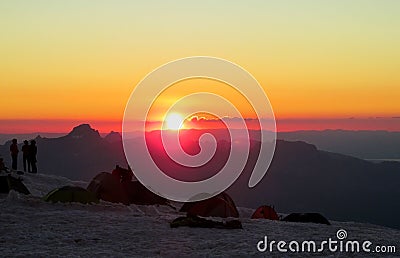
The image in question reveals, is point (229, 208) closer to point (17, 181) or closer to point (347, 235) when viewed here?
point (347, 235)

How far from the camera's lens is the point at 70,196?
26.5 meters

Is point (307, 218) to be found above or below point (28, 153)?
below

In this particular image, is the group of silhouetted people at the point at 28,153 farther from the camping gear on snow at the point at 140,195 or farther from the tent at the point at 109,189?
the camping gear on snow at the point at 140,195

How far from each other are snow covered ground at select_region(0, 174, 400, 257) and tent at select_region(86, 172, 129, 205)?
16.0ft

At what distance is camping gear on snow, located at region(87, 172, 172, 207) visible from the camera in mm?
30969

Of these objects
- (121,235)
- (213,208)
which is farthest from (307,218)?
(121,235)

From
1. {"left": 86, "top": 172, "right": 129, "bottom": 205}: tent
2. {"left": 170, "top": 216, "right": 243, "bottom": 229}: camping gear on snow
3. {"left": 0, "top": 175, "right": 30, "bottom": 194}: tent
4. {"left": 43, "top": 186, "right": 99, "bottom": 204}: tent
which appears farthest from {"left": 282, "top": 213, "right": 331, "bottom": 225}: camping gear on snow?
{"left": 0, "top": 175, "right": 30, "bottom": 194}: tent

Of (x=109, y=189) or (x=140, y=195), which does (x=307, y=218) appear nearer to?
(x=140, y=195)

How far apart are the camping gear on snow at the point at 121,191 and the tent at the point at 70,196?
3675 millimetres

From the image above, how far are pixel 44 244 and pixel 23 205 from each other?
28.5ft

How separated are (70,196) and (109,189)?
478 cm

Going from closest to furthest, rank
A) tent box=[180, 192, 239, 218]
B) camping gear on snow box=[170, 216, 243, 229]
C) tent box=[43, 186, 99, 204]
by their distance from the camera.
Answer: camping gear on snow box=[170, 216, 243, 229] < tent box=[43, 186, 99, 204] < tent box=[180, 192, 239, 218]

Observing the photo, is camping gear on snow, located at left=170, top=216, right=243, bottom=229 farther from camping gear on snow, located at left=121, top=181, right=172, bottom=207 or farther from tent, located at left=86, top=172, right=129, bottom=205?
camping gear on snow, located at left=121, top=181, right=172, bottom=207

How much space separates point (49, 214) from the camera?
886 inches
